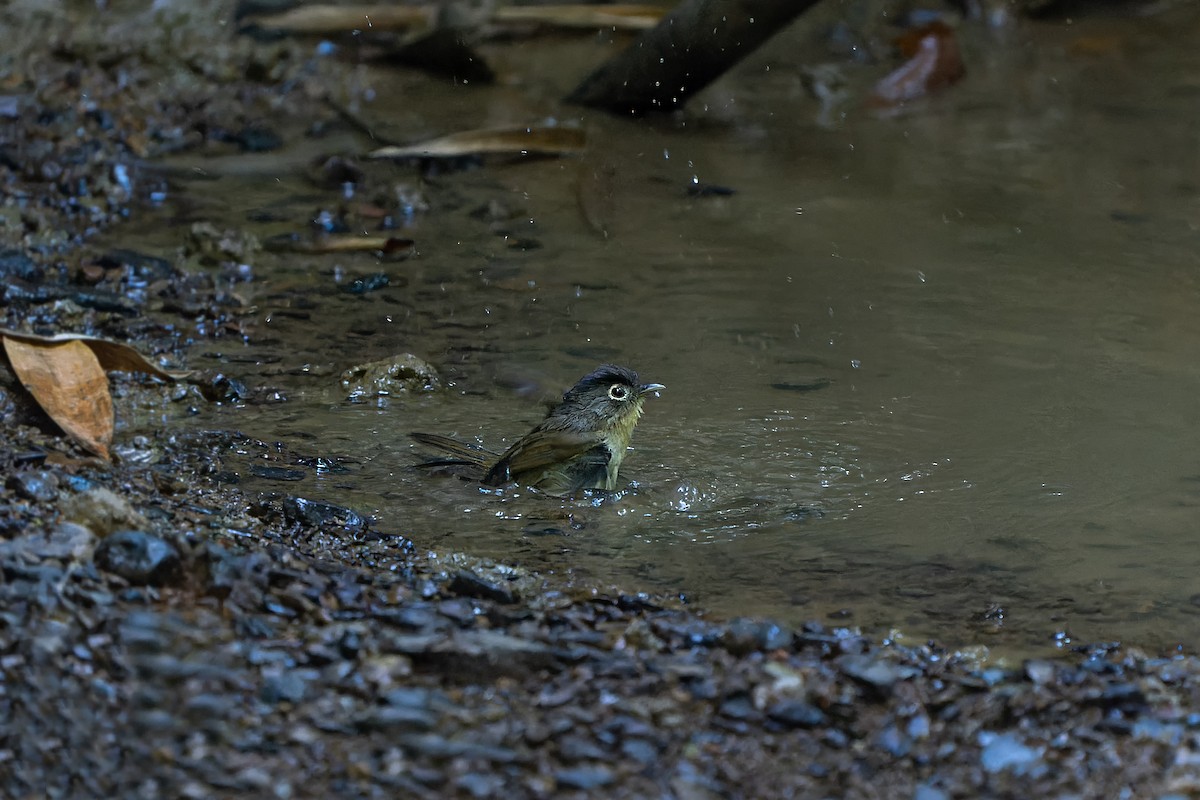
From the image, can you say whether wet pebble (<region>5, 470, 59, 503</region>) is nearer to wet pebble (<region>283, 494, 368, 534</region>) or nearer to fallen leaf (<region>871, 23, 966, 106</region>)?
wet pebble (<region>283, 494, 368, 534</region>)

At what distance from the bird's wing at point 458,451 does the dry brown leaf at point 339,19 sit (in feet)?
18.8

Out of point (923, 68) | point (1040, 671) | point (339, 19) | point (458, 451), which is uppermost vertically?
point (339, 19)

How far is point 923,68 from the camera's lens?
9242 millimetres

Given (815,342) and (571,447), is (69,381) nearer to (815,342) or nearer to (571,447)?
(571,447)

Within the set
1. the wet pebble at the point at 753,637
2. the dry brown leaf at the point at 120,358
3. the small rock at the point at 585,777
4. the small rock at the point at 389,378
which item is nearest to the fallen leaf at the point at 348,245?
the small rock at the point at 389,378

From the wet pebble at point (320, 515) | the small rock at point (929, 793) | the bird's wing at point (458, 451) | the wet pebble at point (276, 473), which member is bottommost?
the bird's wing at point (458, 451)

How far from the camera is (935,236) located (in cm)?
686

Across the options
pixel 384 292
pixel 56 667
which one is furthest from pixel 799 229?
pixel 56 667

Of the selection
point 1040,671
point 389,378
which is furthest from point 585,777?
point 389,378

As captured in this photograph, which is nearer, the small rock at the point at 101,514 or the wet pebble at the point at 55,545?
the wet pebble at the point at 55,545

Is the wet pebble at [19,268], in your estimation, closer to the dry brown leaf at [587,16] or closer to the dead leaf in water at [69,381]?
the dead leaf in water at [69,381]

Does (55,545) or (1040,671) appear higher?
(55,545)

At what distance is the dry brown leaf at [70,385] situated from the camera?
174 inches

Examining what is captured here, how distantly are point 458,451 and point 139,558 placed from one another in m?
1.50
